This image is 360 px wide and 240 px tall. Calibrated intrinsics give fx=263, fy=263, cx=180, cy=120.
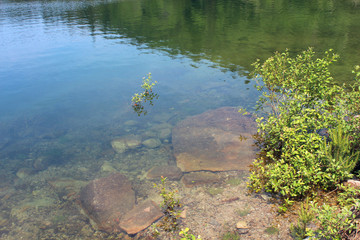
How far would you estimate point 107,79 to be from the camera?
2316 centimetres

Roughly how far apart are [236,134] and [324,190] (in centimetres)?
553

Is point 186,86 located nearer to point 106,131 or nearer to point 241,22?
point 106,131

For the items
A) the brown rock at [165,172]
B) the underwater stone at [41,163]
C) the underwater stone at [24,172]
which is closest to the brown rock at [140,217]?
the brown rock at [165,172]

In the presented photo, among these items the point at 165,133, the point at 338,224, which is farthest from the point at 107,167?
the point at 338,224

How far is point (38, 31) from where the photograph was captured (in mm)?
44062

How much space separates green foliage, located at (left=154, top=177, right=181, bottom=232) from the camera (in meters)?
8.71

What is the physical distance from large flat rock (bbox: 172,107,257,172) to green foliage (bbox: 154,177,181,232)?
2.28m

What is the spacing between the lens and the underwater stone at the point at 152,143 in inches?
547

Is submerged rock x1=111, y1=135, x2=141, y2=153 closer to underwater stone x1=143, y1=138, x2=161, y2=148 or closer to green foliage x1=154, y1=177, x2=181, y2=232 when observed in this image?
underwater stone x1=143, y1=138, x2=161, y2=148

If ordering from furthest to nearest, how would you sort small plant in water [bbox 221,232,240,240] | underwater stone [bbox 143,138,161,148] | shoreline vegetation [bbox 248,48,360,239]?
underwater stone [bbox 143,138,161,148] → small plant in water [bbox 221,232,240,240] → shoreline vegetation [bbox 248,48,360,239]

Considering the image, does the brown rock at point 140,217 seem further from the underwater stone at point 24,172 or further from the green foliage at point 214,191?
the underwater stone at point 24,172

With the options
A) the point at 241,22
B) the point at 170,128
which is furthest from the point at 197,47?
the point at 170,128

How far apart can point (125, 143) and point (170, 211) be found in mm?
5766

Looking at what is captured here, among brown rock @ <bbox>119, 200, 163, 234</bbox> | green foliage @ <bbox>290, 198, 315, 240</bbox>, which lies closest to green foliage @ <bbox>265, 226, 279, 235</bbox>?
green foliage @ <bbox>290, 198, 315, 240</bbox>
